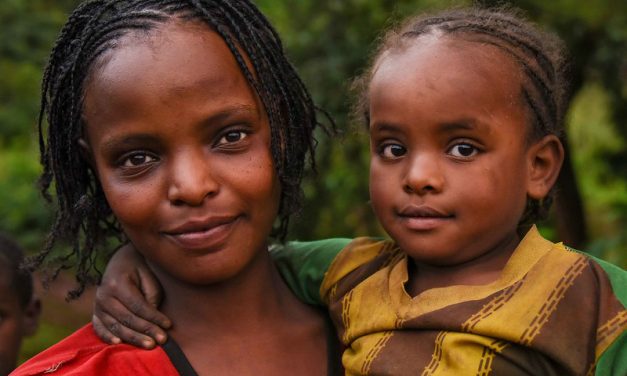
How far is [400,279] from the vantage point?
94.5 inches

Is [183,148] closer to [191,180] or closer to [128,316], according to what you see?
[191,180]

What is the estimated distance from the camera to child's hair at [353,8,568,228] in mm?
2295

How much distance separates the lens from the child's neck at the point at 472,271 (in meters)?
2.29

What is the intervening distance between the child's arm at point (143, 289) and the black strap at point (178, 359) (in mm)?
24

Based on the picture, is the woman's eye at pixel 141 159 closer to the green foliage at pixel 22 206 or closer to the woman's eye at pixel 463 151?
the woman's eye at pixel 463 151

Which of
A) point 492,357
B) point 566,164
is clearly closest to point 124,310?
point 492,357

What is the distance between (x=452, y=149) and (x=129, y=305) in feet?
2.86

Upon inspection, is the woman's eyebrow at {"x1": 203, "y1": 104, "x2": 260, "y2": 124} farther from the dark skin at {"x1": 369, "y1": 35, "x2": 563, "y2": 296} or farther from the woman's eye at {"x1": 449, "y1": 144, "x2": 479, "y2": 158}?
the woman's eye at {"x1": 449, "y1": 144, "x2": 479, "y2": 158}

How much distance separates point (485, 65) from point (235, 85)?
0.57m

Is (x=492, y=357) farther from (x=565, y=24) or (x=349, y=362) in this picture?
(x=565, y=24)

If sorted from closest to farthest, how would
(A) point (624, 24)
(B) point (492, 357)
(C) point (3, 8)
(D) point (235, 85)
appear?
(B) point (492, 357) → (D) point (235, 85) → (A) point (624, 24) → (C) point (3, 8)

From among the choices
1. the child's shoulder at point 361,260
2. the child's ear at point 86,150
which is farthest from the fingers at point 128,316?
the child's shoulder at point 361,260

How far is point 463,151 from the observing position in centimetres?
223

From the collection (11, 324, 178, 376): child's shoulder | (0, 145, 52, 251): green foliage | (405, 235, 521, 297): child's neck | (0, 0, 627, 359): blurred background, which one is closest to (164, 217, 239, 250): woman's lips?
(11, 324, 178, 376): child's shoulder
